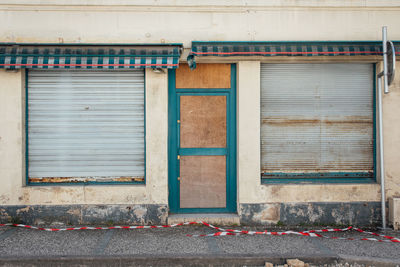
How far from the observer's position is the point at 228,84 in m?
6.88

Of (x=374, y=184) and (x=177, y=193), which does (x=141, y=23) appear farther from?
(x=374, y=184)

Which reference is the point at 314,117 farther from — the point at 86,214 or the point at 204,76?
the point at 86,214

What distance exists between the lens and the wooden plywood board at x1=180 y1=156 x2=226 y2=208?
22.5 feet

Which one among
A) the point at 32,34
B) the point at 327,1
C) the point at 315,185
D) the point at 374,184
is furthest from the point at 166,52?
the point at 374,184

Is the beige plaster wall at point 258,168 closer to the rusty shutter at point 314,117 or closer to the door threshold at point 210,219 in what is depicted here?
the rusty shutter at point 314,117

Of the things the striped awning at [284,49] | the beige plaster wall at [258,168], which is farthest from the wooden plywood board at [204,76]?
the striped awning at [284,49]

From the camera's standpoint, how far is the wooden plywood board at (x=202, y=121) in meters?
6.85

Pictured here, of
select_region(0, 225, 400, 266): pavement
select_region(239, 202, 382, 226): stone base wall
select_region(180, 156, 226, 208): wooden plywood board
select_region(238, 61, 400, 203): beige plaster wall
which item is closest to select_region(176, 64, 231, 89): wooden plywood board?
select_region(238, 61, 400, 203): beige plaster wall

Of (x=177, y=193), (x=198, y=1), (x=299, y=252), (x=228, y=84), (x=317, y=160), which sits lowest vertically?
(x=299, y=252)

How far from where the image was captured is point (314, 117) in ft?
22.6

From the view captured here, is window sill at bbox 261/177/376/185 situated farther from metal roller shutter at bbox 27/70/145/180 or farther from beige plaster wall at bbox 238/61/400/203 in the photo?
metal roller shutter at bbox 27/70/145/180

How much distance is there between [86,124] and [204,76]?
259 centimetres

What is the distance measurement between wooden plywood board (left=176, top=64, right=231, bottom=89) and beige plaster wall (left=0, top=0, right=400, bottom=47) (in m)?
0.55

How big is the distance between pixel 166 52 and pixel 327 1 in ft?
11.1
